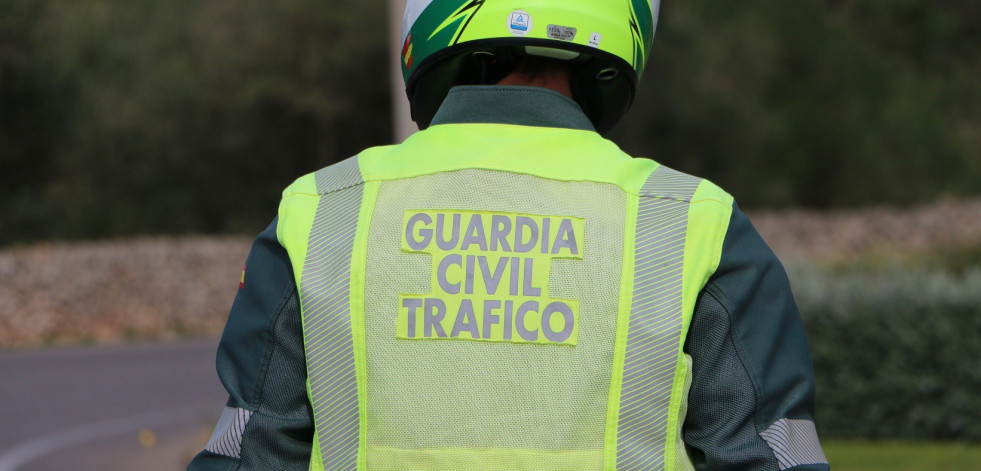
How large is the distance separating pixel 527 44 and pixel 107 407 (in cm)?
1040

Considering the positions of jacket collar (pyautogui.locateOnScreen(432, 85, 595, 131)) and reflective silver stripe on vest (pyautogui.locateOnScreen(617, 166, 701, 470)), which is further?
jacket collar (pyautogui.locateOnScreen(432, 85, 595, 131))

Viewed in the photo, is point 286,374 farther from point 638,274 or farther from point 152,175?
point 152,175

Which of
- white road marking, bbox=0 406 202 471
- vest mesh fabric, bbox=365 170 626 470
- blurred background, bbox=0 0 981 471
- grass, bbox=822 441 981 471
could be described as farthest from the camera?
white road marking, bbox=0 406 202 471

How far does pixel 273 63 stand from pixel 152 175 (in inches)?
173

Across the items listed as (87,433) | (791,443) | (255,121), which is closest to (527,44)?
(791,443)

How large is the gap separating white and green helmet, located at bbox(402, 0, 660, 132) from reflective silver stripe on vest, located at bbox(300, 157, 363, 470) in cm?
38

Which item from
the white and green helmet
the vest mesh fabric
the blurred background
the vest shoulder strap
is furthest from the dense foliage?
the vest mesh fabric

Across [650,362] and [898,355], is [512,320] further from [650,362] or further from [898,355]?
[898,355]

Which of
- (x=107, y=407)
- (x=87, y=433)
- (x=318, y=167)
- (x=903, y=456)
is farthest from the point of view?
(x=318, y=167)

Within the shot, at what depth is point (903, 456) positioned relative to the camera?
25.3 ft

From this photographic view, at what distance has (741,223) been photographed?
1706 mm

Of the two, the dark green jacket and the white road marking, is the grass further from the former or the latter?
the dark green jacket

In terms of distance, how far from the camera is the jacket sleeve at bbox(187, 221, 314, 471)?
175 centimetres

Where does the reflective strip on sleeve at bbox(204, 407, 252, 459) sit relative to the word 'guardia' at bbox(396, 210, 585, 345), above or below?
below
